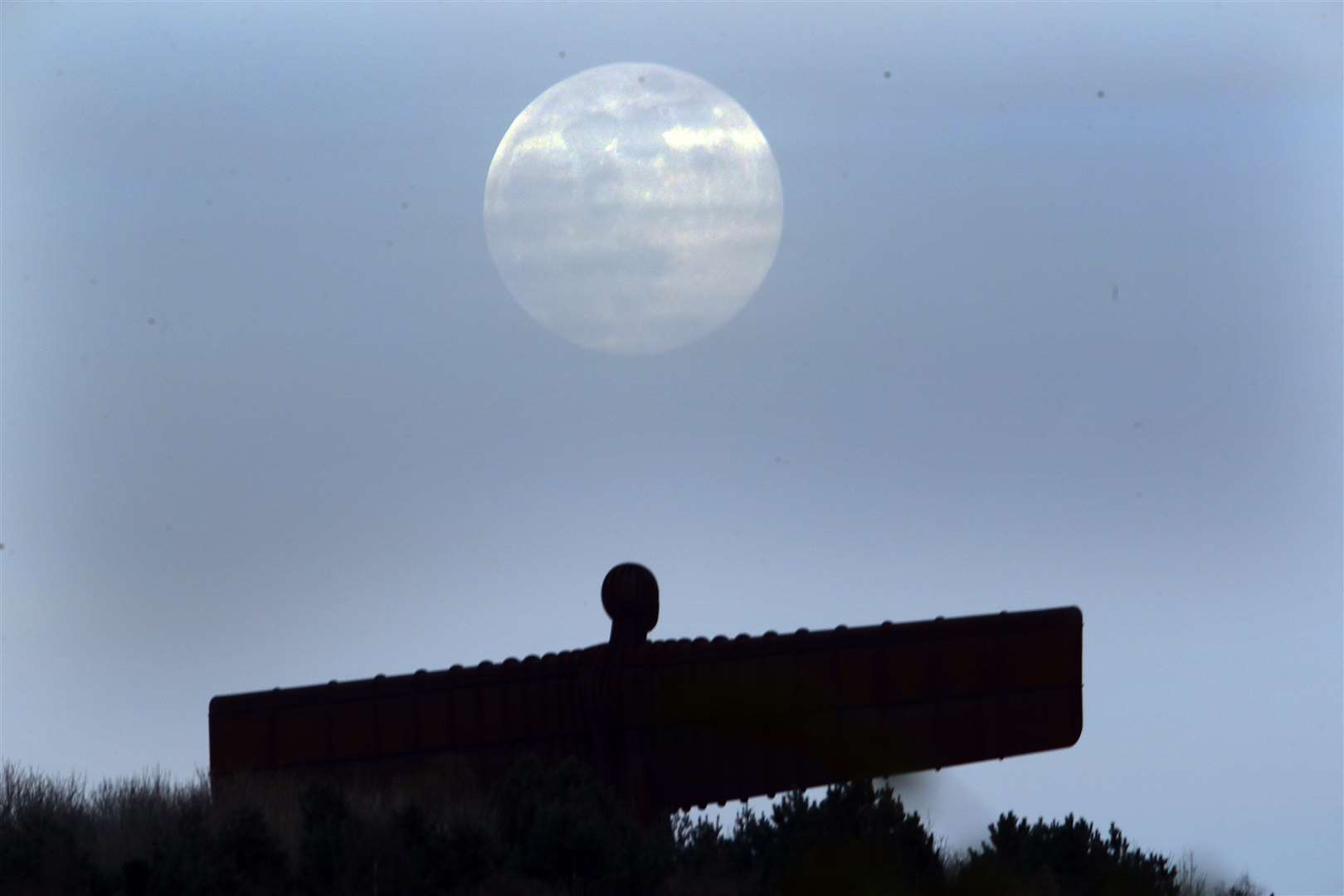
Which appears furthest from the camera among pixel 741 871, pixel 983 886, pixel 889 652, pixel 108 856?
pixel 889 652

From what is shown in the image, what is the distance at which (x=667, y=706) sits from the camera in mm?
11555

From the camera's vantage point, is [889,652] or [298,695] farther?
[889,652]

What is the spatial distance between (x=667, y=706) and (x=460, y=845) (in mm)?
2556

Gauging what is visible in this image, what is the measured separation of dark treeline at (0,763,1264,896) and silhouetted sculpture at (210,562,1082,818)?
34 centimetres

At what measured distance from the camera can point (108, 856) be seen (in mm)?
9711

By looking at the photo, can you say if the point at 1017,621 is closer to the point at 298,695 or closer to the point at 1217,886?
the point at 1217,886

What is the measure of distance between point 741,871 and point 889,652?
2.48 m

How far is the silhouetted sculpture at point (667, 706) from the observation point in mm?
11047

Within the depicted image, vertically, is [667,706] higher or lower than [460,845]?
higher

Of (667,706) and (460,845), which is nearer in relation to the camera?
(460,845)

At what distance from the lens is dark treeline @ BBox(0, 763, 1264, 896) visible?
912 centimetres

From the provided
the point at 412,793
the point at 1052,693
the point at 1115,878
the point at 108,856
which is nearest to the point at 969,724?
the point at 1052,693

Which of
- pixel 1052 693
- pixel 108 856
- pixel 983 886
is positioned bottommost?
pixel 983 886

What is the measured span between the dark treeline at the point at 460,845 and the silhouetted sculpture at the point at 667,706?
34 centimetres
